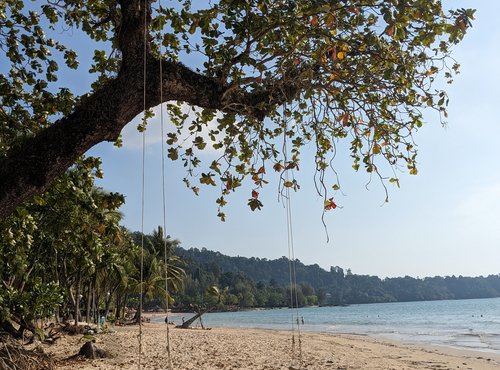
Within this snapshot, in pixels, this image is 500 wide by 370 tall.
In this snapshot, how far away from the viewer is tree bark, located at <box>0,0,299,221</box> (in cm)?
384

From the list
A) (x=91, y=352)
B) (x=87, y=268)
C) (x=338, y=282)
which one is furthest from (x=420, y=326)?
(x=338, y=282)

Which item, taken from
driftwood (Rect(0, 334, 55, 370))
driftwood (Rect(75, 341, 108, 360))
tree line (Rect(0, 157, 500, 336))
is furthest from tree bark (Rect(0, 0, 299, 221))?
driftwood (Rect(75, 341, 108, 360))

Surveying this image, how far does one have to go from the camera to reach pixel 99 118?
12.8 feet

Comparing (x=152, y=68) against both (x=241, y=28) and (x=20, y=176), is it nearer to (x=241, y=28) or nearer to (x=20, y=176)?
(x=241, y=28)

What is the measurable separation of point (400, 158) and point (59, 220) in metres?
4.65

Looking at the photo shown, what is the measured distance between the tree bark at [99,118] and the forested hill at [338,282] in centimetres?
11916

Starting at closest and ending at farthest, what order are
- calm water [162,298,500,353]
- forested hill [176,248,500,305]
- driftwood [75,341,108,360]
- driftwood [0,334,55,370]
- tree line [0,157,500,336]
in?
tree line [0,157,500,336]
driftwood [0,334,55,370]
driftwood [75,341,108,360]
calm water [162,298,500,353]
forested hill [176,248,500,305]

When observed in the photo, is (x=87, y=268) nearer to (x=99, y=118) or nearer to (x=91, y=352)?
(x=91, y=352)

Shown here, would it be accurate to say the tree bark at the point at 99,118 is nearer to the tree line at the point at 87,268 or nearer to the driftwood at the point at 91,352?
the tree line at the point at 87,268

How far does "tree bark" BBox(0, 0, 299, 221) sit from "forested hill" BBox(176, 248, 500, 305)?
119 metres

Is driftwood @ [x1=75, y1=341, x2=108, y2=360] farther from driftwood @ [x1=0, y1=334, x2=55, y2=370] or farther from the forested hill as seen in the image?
the forested hill

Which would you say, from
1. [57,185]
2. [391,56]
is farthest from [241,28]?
[57,185]

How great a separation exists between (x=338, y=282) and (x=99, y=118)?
168 m

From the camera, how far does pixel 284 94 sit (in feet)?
14.5
